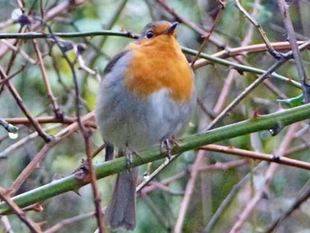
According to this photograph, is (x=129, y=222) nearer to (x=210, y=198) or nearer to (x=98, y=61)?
(x=210, y=198)

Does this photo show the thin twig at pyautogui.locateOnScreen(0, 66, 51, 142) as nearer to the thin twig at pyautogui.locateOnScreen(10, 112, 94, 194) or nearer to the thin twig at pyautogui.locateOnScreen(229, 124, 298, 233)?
the thin twig at pyautogui.locateOnScreen(10, 112, 94, 194)

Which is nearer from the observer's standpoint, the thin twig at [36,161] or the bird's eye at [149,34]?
the thin twig at [36,161]

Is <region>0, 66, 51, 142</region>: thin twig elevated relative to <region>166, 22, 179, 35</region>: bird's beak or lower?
lower

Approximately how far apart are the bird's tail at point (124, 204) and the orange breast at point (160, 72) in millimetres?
308

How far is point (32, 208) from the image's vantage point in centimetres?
218

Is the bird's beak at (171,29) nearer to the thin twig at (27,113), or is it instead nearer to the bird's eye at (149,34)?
the bird's eye at (149,34)

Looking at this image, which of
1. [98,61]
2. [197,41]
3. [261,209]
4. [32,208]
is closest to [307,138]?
[261,209]

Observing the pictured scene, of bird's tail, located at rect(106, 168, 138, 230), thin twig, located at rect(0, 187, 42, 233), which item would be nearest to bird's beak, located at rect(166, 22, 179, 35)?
bird's tail, located at rect(106, 168, 138, 230)

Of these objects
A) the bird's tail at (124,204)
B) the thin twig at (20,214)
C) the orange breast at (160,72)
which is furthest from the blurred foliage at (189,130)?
the thin twig at (20,214)

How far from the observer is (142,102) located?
301 cm

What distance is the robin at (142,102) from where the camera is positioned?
9.88ft

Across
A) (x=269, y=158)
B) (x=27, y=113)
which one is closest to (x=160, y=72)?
(x=269, y=158)

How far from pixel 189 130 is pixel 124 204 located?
1051mm

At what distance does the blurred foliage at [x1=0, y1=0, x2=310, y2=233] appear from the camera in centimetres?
384
